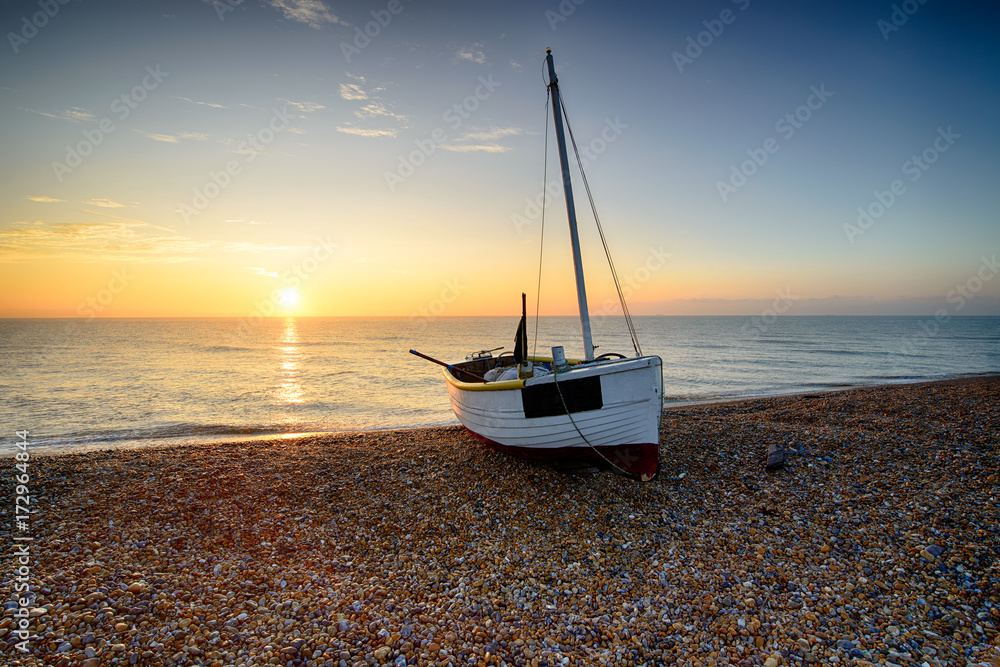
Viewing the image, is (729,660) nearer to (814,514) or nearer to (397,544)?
(814,514)

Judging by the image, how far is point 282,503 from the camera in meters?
9.85

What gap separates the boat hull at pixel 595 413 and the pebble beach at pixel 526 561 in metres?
0.63

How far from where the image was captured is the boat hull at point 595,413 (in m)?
9.58

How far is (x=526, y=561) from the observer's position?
734cm

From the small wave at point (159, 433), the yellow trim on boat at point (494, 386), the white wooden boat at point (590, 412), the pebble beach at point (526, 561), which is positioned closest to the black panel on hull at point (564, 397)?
the white wooden boat at point (590, 412)

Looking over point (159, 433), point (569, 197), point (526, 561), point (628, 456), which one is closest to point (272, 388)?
point (159, 433)

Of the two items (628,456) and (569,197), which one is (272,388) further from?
(628,456)

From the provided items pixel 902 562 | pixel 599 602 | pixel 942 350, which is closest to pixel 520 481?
pixel 599 602

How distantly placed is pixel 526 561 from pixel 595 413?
3549mm

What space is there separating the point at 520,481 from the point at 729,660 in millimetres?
5707

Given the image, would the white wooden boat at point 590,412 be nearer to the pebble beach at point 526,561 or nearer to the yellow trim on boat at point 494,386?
the yellow trim on boat at point 494,386

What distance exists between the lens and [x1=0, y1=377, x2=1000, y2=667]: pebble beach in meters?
5.42

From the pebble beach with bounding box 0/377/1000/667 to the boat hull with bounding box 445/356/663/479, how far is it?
63cm

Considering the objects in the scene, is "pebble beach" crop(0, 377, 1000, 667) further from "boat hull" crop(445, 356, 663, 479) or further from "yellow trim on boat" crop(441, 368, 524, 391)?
"yellow trim on boat" crop(441, 368, 524, 391)
